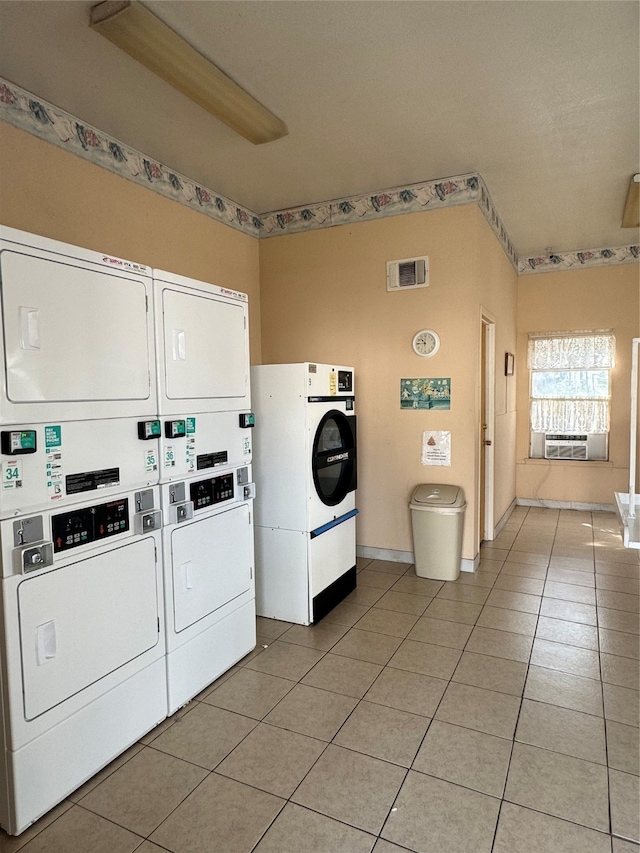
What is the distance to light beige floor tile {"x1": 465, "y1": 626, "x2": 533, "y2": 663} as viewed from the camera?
299 centimetres

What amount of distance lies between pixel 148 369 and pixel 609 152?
11.6 feet

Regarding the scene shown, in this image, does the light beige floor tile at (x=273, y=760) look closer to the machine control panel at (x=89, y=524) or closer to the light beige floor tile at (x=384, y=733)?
the light beige floor tile at (x=384, y=733)

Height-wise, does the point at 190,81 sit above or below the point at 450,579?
above

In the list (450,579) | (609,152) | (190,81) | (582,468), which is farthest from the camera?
(582,468)

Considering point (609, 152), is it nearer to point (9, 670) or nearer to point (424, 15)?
point (424, 15)

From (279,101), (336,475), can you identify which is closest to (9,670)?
(336,475)

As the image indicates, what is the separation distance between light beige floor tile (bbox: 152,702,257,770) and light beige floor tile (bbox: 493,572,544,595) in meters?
2.36

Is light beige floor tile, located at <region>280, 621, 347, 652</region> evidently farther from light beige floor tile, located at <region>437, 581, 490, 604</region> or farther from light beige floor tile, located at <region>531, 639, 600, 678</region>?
light beige floor tile, located at <region>531, 639, 600, 678</region>

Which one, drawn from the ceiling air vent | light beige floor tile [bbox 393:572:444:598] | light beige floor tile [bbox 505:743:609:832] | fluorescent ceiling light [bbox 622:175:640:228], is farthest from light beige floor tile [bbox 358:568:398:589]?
fluorescent ceiling light [bbox 622:175:640:228]

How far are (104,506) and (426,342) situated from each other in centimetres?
298

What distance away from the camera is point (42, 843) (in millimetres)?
1782

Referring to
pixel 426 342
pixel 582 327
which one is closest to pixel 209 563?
pixel 426 342

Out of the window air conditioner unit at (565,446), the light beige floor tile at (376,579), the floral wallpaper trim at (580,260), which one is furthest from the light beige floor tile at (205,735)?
the floral wallpaper trim at (580,260)

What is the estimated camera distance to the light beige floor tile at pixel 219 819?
1.77 m
